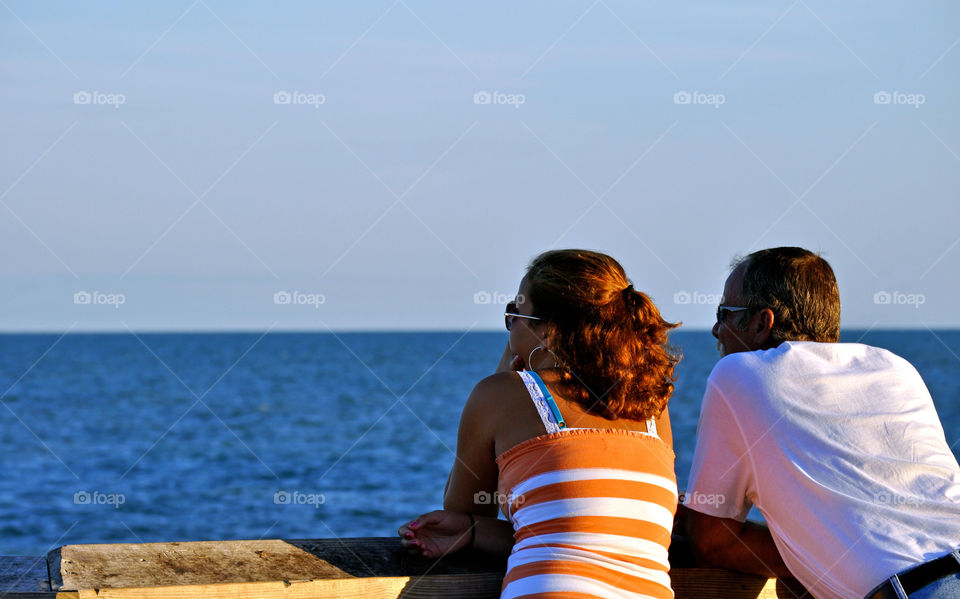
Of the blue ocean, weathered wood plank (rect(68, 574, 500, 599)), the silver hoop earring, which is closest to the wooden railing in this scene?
weathered wood plank (rect(68, 574, 500, 599))

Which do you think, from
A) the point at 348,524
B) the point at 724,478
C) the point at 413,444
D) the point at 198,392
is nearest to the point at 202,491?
the point at 348,524

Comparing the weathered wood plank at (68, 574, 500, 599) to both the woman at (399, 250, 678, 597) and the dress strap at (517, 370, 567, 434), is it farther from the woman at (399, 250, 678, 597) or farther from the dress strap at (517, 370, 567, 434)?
the dress strap at (517, 370, 567, 434)

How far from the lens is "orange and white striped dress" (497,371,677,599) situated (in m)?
2.15

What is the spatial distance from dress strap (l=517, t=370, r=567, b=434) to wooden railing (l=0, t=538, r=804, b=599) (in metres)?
0.37

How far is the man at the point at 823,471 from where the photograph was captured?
2.33m

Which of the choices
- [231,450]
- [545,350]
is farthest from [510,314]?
[231,450]

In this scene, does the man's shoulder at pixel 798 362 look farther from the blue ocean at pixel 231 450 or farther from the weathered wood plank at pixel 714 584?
the blue ocean at pixel 231 450

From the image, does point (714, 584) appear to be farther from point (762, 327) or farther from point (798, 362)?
point (762, 327)

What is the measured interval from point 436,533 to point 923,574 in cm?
113

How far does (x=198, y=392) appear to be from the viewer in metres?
39.0

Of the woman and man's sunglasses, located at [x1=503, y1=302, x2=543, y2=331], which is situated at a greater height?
man's sunglasses, located at [x1=503, y1=302, x2=543, y2=331]

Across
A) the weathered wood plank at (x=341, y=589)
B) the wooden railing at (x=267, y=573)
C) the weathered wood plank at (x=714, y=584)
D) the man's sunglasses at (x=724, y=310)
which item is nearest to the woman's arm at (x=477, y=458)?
the wooden railing at (x=267, y=573)

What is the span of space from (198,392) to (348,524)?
81.0 ft

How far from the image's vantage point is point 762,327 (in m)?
2.75
